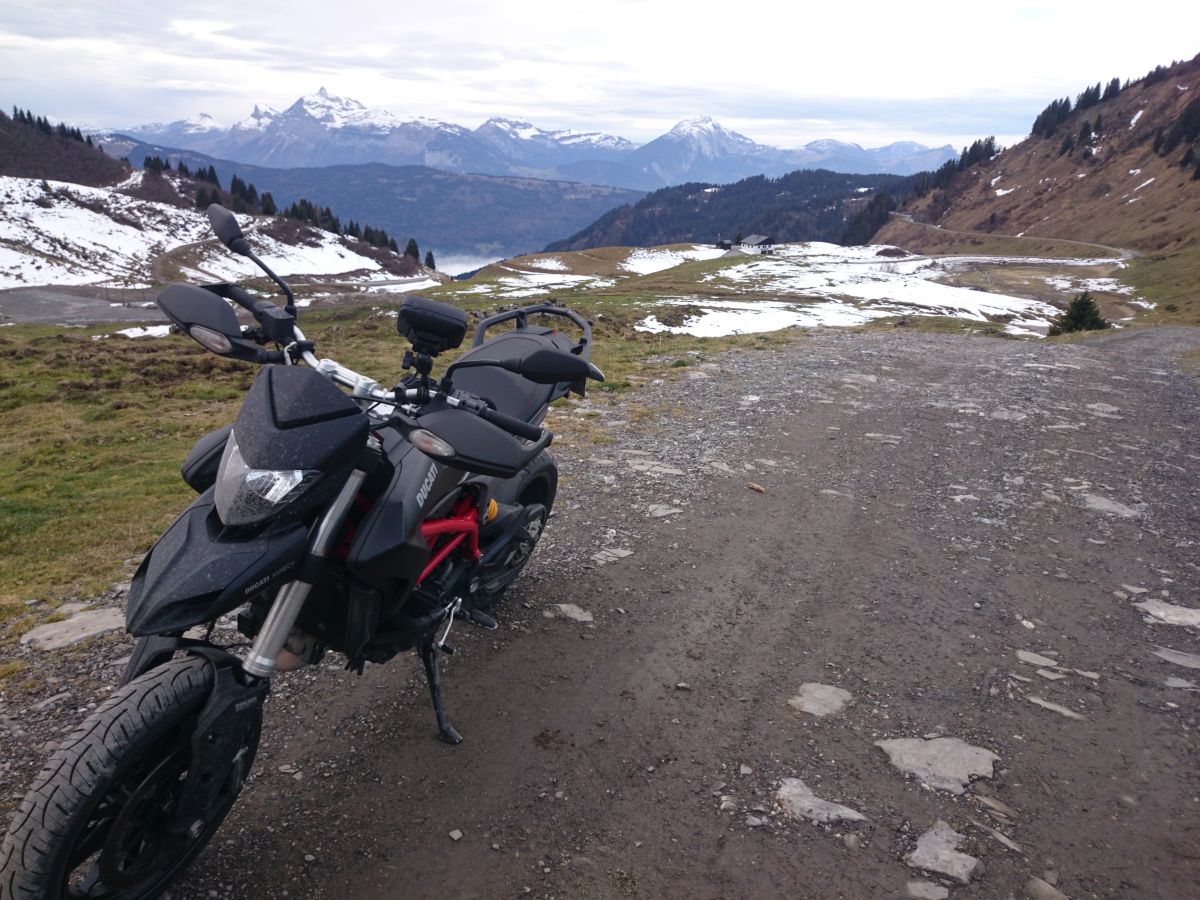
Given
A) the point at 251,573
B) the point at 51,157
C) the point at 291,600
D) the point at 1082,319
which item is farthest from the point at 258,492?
the point at 51,157

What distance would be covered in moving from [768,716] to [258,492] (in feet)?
11.0

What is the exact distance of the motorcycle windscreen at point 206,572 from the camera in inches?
110

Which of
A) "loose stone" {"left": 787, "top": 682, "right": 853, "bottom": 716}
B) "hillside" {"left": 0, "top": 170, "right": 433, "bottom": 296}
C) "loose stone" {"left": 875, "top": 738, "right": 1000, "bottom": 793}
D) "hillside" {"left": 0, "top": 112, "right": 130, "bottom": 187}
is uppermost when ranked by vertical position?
"hillside" {"left": 0, "top": 112, "right": 130, "bottom": 187}

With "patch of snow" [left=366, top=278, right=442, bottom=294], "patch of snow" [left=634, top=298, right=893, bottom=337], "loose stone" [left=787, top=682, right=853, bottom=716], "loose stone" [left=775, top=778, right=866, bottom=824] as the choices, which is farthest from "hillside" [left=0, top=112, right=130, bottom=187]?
"loose stone" [left=775, top=778, right=866, bottom=824]

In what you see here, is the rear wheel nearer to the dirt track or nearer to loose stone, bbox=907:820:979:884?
the dirt track

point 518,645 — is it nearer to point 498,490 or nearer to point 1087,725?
point 498,490

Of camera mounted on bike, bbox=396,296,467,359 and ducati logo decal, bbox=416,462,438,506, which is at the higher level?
camera mounted on bike, bbox=396,296,467,359

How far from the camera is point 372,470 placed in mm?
3295

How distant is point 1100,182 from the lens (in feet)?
485

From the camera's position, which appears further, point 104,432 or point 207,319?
point 104,432

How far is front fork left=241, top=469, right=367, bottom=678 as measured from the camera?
309 cm

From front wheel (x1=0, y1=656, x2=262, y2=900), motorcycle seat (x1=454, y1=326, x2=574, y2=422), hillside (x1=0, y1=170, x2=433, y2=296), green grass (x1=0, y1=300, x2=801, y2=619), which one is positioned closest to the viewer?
front wheel (x1=0, y1=656, x2=262, y2=900)

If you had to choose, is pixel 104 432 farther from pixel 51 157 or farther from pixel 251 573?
pixel 51 157

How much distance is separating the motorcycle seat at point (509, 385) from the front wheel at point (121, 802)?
8.99 feet
